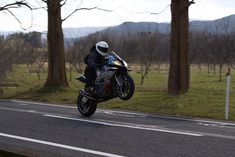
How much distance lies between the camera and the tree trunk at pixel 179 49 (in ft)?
63.9

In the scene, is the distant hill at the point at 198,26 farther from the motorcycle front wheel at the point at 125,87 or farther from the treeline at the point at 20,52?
the motorcycle front wheel at the point at 125,87

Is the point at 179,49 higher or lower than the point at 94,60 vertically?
higher

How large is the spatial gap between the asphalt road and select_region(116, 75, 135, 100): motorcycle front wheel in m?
0.60

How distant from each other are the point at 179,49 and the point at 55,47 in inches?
281

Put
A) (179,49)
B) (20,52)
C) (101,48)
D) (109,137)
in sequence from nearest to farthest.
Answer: (109,137), (101,48), (179,49), (20,52)

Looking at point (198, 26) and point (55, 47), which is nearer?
point (55, 47)

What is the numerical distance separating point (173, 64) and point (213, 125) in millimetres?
8247

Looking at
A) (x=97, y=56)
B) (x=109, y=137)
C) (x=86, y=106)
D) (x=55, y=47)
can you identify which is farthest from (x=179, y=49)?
(x=109, y=137)

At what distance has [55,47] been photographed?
24.2 metres

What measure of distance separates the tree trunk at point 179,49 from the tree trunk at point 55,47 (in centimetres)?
630

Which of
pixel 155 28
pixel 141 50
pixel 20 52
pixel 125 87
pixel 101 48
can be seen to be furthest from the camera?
pixel 20 52

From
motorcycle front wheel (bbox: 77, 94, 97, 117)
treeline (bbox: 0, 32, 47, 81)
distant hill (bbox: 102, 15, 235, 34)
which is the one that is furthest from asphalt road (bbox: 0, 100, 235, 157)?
treeline (bbox: 0, 32, 47, 81)

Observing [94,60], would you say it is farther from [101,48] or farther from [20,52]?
[20,52]

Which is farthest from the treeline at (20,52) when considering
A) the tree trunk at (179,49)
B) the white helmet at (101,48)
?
the white helmet at (101,48)
